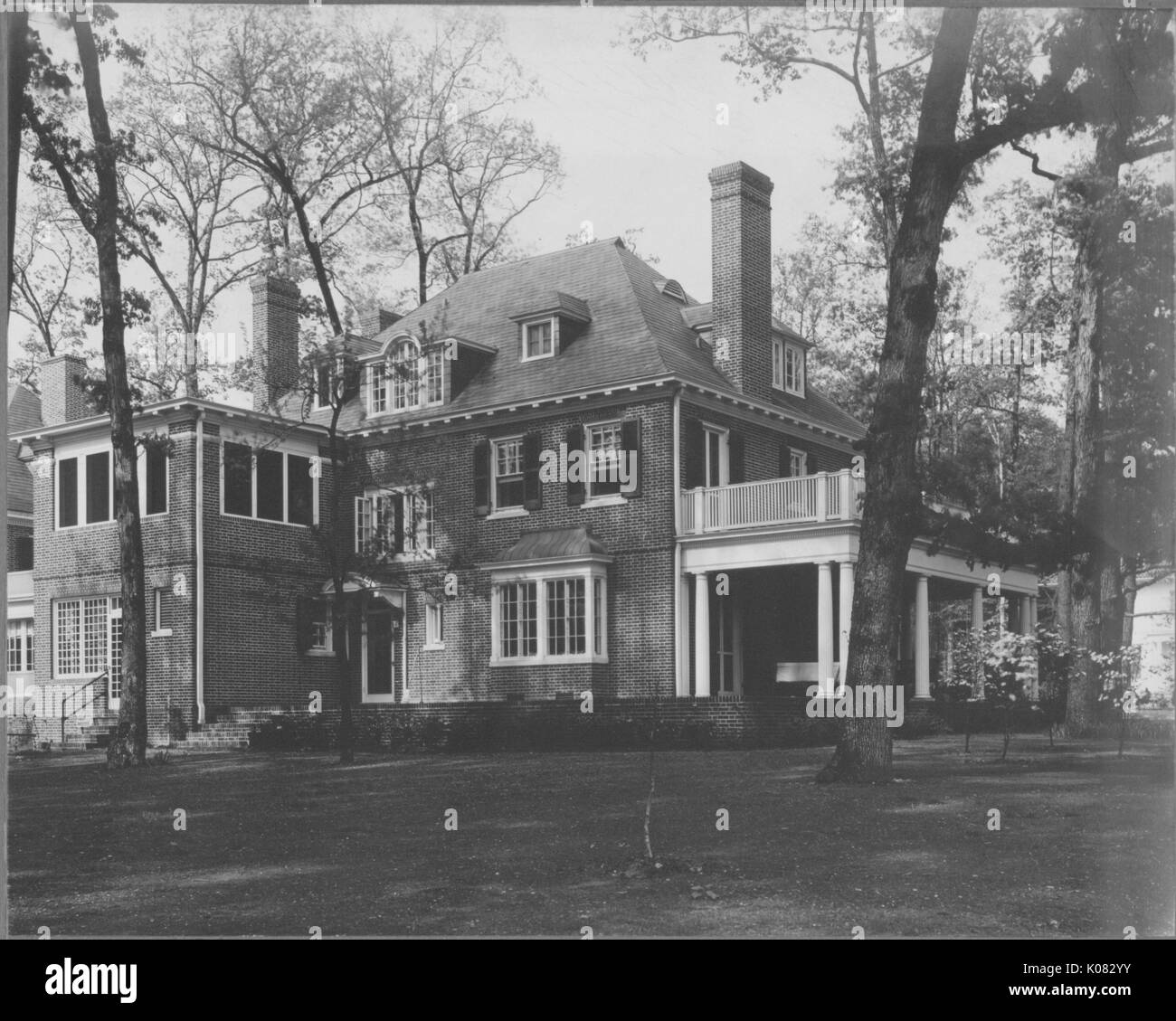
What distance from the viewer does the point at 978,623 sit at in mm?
8430

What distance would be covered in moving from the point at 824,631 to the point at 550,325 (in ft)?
9.56

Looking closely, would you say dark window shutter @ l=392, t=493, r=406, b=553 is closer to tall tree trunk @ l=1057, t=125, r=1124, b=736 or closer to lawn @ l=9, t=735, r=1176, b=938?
lawn @ l=9, t=735, r=1176, b=938

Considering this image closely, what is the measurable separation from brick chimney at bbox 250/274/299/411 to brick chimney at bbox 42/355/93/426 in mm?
1249

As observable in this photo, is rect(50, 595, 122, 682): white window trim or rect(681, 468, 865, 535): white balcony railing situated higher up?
rect(681, 468, 865, 535): white balcony railing

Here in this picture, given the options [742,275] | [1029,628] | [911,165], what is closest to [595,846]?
[1029,628]

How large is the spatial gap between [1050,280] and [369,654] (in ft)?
17.3

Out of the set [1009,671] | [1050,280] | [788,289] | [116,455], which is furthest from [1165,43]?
[116,455]

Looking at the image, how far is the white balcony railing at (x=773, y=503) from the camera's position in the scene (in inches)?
343

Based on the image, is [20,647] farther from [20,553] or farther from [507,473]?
[507,473]

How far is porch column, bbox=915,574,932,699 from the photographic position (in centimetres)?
812

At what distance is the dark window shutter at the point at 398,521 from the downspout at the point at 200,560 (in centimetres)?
143

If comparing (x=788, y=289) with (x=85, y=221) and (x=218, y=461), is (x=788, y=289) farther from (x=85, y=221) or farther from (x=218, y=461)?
(x=85, y=221)

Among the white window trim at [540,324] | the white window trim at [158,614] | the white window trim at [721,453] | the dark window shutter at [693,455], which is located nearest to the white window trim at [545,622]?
the dark window shutter at [693,455]
